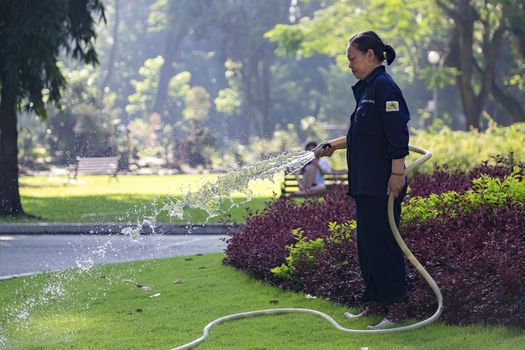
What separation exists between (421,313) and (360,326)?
424 millimetres

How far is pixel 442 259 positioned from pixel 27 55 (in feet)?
37.1

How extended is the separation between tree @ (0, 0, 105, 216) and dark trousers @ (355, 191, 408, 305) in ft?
36.3

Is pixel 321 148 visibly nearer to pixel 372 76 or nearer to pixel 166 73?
pixel 372 76

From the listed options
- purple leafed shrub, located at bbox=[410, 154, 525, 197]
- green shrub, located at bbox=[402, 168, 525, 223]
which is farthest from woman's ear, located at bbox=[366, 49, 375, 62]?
purple leafed shrub, located at bbox=[410, 154, 525, 197]

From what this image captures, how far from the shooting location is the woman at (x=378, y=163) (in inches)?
281

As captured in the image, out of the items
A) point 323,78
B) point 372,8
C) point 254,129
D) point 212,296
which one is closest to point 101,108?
point 372,8

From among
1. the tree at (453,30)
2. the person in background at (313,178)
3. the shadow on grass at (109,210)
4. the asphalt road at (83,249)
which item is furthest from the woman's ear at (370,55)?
the tree at (453,30)

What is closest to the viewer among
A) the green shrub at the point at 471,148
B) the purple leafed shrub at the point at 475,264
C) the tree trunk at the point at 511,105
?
the purple leafed shrub at the point at 475,264

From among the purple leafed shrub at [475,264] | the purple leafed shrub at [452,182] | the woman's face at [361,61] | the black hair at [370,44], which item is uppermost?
the black hair at [370,44]

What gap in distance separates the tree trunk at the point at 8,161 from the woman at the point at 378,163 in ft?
38.9

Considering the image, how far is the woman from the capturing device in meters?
7.14

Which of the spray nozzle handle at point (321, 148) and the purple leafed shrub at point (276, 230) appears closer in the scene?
the spray nozzle handle at point (321, 148)

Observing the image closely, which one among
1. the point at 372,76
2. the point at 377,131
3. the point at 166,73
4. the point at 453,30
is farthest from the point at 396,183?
the point at 166,73

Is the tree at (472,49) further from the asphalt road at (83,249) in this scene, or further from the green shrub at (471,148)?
the asphalt road at (83,249)
